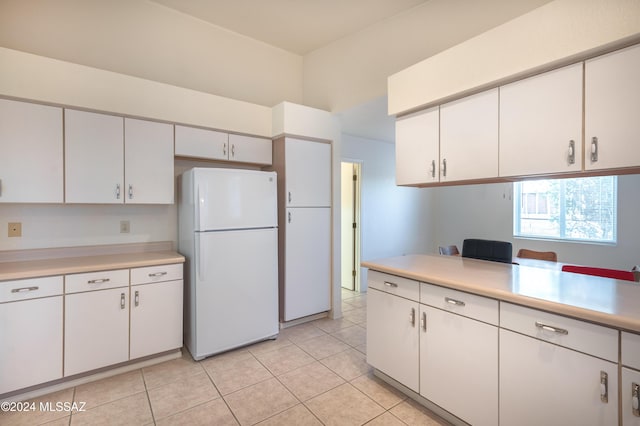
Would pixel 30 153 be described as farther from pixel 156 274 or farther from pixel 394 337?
pixel 394 337

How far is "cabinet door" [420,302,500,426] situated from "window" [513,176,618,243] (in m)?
3.12

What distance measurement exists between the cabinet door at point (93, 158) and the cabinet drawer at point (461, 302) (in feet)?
8.23

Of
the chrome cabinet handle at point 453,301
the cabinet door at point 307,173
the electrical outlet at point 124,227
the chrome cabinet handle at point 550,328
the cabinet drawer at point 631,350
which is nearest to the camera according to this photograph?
the cabinet drawer at point 631,350

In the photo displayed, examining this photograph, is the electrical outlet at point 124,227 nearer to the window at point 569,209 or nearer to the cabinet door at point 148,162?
the cabinet door at point 148,162

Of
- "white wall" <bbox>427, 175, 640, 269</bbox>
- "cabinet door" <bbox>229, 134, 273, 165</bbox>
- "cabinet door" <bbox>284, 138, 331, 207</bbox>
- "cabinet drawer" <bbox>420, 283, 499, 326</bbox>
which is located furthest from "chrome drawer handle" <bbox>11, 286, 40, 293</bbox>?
"white wall" <bbox>427, 175, 640, 269</bbox>

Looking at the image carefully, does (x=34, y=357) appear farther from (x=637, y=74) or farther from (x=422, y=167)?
(x=637, y=74)

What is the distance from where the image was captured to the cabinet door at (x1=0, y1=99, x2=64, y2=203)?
2.09m

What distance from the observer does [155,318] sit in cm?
244

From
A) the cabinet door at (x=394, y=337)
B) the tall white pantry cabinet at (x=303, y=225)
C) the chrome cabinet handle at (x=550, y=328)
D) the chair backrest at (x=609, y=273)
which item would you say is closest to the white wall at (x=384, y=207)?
the tall white pantry cabinet at (x=303, y=225)

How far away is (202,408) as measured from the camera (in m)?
1.96

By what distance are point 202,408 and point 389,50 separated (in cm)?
339

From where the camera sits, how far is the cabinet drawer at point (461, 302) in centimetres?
155

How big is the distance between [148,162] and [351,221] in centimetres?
305

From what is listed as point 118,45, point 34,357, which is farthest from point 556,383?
point 118,45
